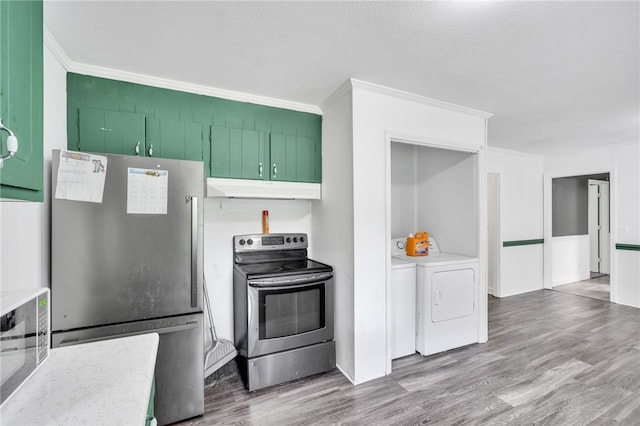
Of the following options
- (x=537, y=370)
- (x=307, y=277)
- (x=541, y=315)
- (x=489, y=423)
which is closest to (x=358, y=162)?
(x=307, y=277)

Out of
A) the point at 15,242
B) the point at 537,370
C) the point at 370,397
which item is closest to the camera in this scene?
the point at 15,242

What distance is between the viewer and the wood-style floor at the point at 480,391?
1945 mm

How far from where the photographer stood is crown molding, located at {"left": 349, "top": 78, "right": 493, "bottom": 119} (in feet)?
7.72

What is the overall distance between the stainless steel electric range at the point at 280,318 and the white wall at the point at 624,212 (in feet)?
15.5

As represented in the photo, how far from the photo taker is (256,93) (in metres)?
2.56

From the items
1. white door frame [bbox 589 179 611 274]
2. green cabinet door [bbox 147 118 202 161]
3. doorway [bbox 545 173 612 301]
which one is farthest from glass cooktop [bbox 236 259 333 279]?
white door frame [bbox 589 179 611 274]

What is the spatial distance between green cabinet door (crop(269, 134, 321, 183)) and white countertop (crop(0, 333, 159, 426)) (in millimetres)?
1740

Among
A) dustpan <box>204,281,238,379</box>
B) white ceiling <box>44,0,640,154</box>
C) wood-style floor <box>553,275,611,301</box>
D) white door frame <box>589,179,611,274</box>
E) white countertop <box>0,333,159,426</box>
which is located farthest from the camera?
white door frame <box>589,179,611,274</box>

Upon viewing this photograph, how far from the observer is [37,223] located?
5.29 feet

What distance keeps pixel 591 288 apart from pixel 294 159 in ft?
19.7

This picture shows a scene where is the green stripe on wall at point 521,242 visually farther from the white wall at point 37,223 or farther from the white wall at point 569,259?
the white wall at point 37,223

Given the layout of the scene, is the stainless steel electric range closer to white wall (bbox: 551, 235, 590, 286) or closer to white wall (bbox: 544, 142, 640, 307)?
white wall (bbox: 544, 142, 640, 307)

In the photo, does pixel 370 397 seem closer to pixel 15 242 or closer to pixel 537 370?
pixel 537 370

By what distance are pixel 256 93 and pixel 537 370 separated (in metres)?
3.45
